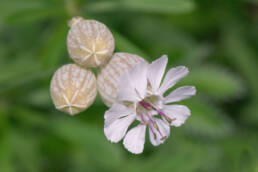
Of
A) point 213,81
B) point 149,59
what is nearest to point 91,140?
point 149,59

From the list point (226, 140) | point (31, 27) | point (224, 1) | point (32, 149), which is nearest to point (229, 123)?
point (226, 140)

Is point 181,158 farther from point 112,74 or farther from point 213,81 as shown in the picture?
point 112,74

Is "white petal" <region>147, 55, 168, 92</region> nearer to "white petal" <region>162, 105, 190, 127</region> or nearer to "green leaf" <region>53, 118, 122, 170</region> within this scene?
"white petal" <region>162, 105, 190, 127</region>

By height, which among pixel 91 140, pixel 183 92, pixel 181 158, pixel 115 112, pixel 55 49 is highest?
pixel 183 92

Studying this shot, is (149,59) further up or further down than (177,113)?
further down

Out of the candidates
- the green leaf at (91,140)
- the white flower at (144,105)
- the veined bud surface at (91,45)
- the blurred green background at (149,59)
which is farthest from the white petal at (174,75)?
the green leaf at (91,140)

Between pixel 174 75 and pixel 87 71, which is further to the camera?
pixel 87 71

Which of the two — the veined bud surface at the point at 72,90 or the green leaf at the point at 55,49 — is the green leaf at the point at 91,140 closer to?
the green leaf at the point at 55,49
